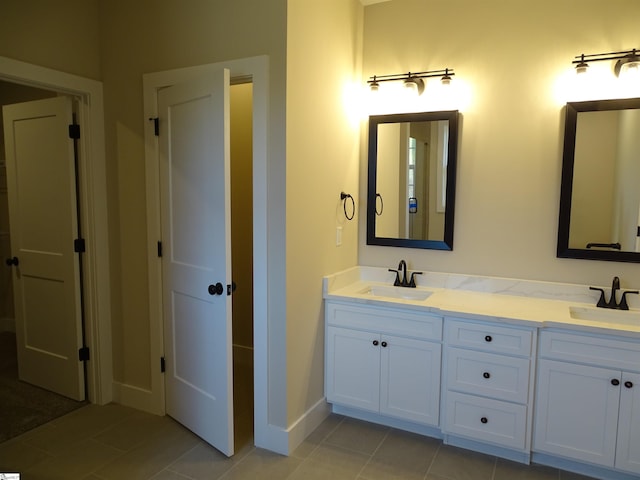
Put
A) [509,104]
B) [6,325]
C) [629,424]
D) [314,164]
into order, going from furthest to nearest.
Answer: [6,325], [509,104], [314,164], [629,424]

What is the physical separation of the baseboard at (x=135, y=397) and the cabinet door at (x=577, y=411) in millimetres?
2282

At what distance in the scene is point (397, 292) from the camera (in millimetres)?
3029

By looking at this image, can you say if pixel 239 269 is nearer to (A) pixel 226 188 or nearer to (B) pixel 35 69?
(A) pixel 226 188

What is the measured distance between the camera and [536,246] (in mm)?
2746

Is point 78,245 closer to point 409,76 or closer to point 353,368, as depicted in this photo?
point 353,368

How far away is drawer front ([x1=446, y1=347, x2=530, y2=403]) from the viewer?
2334mm

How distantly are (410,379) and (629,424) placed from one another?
1077 millimetres

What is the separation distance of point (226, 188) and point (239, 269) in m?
1.64

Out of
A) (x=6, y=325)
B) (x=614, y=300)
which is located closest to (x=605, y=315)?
(x=614, y=300)

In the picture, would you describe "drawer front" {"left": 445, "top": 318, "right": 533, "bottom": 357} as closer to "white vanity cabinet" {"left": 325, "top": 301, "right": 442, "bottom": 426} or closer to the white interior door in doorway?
"white vanity cabinet" {"left": 325, "top": 301, "right": 442, "bottom": 426}

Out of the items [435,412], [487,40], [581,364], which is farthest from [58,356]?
[487,40]

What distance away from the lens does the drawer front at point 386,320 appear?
2539 millimetres

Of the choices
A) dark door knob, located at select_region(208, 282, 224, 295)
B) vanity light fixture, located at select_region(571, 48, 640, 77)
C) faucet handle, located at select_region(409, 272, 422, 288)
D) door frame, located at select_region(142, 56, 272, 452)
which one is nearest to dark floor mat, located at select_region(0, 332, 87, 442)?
door frame, located at select_region(142, 56, 272, 452)

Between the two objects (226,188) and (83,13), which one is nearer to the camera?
(226,188)
